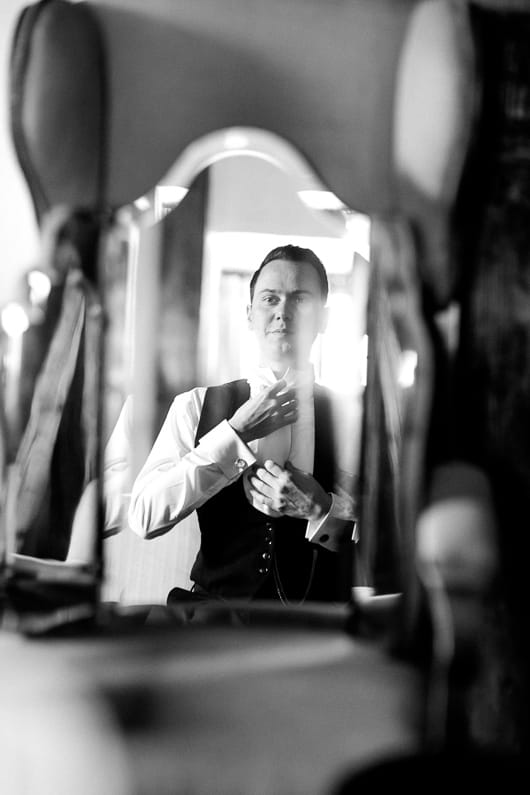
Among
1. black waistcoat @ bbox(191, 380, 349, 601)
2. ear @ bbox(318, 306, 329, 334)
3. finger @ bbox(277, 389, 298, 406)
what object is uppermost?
ear @ bbox(318, 306, 329, 334)

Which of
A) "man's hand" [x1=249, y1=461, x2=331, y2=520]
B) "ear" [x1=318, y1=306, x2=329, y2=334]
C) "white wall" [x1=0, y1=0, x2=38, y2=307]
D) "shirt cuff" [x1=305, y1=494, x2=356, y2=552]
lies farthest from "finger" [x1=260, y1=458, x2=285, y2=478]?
"white wall" [x1=0, y1=0, x2=38, y2=307]

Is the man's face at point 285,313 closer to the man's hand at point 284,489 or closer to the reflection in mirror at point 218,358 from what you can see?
the reflection in mirror at point 218,358

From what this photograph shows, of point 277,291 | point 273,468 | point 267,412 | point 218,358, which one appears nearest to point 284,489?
point 273,468

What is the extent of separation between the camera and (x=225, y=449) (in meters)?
1.51

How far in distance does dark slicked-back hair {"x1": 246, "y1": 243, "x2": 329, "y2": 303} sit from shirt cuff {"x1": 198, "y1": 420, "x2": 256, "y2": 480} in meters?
0.28

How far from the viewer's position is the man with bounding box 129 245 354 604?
4.94 ft

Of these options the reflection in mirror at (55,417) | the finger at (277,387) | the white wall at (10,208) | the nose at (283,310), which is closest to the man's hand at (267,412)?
the finger at (277,387)

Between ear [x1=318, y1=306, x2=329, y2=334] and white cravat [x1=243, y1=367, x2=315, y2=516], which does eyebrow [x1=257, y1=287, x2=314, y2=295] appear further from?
white cravat [x1=243, y1=367, x2=315, y2=516]

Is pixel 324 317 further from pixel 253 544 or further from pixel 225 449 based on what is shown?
pixel 253 544

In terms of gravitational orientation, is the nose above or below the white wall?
below

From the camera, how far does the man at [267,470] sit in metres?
1.50

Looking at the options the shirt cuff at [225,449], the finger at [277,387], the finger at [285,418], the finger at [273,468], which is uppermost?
the finger at [277,387]

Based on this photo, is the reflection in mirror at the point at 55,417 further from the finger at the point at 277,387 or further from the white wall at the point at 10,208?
the finger at the point at 277,387

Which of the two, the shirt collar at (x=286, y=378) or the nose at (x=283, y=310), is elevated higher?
the nose at (x=283, y=310)
